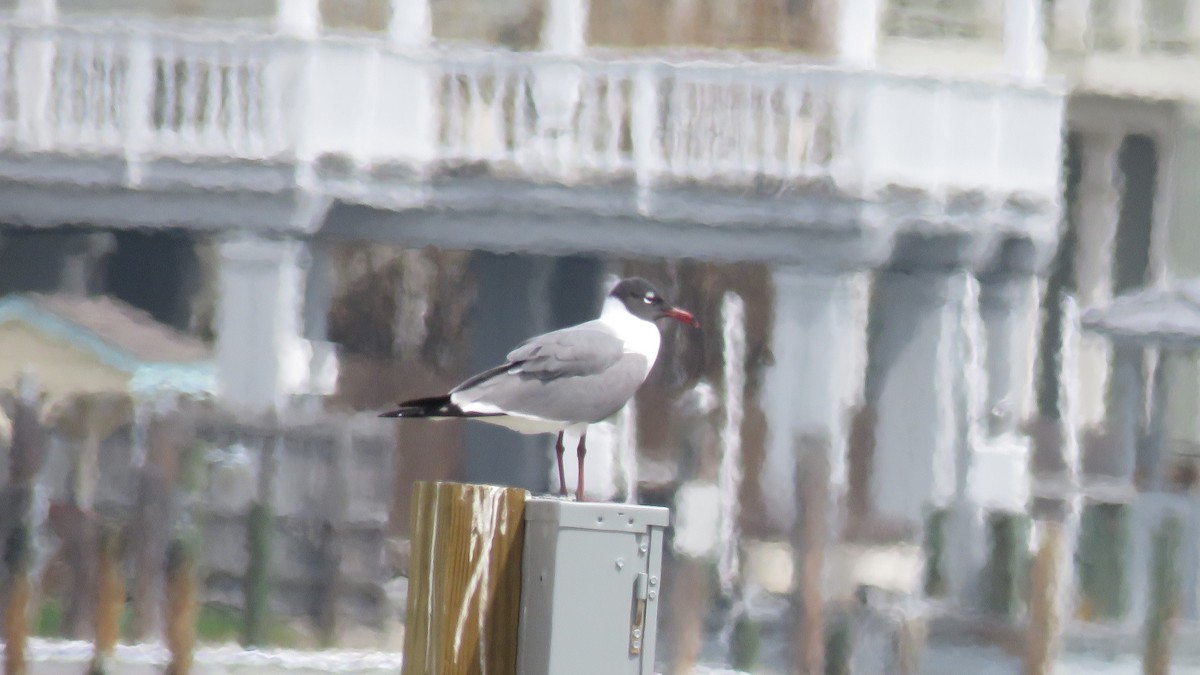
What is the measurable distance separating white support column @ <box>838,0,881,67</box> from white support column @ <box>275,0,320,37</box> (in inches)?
118

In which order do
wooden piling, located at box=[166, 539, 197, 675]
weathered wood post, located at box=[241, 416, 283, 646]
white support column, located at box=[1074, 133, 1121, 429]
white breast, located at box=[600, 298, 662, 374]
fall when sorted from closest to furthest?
white breast, located at box=[600, 298, 662, 374], wooden piling, located at box=[166, 539, 197, 675], weathered wood post, located at box=[241, 416, 283, 646], white support column, located at box=[1074, 133, 1121, 429]

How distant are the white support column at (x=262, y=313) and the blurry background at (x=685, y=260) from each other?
20mm

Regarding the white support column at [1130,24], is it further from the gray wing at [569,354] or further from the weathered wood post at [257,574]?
the gray wing at [569,354]

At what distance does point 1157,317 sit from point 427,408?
29.8ft

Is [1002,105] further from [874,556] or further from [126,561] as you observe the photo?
[126,561]

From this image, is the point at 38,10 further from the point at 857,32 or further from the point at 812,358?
the point at 812,358

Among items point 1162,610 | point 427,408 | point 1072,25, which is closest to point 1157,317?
point 1072,25

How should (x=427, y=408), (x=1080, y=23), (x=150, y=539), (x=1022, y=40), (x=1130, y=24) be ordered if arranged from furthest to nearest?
(x=1080, y=23) < (x=1130, y=24) < (x=1022, y=40) < (x=150, y=539) < (x=427, y=408)

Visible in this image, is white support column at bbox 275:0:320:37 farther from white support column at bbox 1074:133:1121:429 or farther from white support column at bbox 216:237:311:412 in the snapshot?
white support column at bbox 1074:133:1121:429

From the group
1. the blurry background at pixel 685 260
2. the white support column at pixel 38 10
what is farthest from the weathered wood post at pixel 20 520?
the white support column at pixel 38 10

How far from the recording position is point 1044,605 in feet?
34.2

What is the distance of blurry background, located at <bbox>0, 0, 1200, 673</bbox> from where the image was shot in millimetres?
12680

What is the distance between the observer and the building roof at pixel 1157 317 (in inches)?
538

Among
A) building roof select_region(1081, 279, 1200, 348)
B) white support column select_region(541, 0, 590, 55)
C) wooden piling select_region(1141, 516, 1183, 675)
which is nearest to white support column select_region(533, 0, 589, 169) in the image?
white support column select_region(541, 0, 590, 55)
